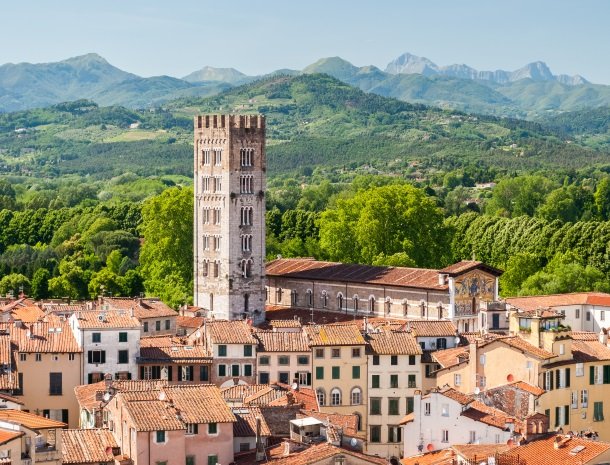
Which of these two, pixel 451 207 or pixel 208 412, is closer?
pixel 208 412

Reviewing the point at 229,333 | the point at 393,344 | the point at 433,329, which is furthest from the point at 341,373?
the point at 433,329

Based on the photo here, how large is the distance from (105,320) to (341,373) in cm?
999

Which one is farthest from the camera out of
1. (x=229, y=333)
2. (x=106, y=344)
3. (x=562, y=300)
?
(x=562, y=300)

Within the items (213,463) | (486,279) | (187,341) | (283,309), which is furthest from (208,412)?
(283,309)

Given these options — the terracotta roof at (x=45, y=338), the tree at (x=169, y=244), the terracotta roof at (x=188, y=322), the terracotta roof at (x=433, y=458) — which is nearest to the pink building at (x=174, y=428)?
the terracotta roof at (x=433, y=458)

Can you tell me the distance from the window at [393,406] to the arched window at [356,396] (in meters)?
1.25

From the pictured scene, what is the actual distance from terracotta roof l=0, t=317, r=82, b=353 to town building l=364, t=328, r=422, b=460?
486 inches

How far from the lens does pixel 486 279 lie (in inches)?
3246

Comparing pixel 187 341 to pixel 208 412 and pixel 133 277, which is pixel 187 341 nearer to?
pixel 208 412

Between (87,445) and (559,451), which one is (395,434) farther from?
(87,445)

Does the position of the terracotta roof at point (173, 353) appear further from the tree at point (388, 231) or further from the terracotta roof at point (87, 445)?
the tree at point (388, 231)

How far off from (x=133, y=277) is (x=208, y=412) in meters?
61.0

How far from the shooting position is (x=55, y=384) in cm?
6238

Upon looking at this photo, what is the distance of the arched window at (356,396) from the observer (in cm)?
6625
